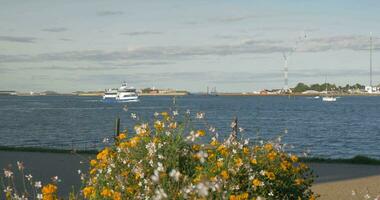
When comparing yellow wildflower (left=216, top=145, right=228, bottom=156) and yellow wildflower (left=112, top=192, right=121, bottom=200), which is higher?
yellow wildflower (left=216, top=145, right=228, bottom=156)

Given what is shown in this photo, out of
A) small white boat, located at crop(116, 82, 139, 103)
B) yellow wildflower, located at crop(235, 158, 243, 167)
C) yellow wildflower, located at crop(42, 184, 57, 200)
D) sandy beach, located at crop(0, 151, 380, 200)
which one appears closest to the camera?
yellow wildflower, located at crop(42, 184, 57, 200)

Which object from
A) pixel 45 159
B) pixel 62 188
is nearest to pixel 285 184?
pixel 62 188

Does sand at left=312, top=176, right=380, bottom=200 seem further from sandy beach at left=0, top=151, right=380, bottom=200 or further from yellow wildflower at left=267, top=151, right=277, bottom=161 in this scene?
yellow wildflower at left=267, top=151, right=277, bottom=161

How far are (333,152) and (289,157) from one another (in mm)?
31161

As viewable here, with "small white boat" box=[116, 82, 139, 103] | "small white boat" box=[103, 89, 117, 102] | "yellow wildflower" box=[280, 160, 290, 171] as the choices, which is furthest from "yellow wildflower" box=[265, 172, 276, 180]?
"small white boat" box=[103, 89, 117, 102]

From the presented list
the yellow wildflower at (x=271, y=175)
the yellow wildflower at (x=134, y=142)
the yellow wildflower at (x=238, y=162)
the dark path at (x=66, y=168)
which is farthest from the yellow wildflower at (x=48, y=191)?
the dark path at (x=66, y=168)

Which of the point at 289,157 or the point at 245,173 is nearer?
the point at 245,173

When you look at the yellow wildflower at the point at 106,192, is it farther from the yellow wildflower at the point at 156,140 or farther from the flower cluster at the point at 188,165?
the yellow wildflower at the point at 156,140

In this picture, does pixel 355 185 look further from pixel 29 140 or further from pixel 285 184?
pixel 29 140

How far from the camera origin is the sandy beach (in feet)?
44.5

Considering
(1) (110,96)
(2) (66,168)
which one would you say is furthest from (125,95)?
(2) (66,168)

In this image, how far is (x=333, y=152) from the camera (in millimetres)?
39188

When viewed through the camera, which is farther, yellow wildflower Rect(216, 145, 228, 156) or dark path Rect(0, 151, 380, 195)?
dark path Rect(0, 151, 380, 195)

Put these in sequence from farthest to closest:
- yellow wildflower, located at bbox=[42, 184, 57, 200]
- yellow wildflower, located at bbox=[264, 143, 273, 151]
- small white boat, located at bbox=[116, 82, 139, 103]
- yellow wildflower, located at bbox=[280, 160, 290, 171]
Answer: small white boat, located at bbox=[116, 82, 139, 103], yellow wildflower, located at bbox=[264, 143, 273, 151], yellow wildflower, located at bbox=[280, 160, 290, 171], yellow wildflower, located at bbox=[42, 184, 57, 200]
